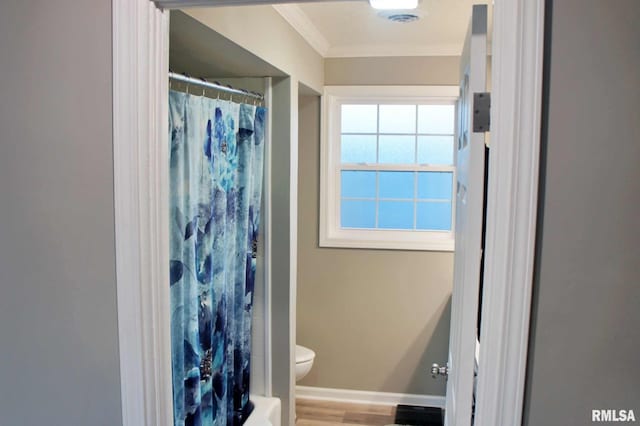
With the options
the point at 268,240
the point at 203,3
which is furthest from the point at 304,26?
the point at 203,3

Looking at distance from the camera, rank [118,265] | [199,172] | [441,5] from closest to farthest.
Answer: [118,265]
[199,172]
[441,5]

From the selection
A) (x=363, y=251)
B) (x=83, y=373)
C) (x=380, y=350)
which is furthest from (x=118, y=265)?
(x=380, y=350)

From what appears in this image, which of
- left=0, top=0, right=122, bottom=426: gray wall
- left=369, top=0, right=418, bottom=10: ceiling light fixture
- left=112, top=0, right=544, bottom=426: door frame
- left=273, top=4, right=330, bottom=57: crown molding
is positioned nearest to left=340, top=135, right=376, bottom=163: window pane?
left=273, top=4, right=330, bottom=57: crown molding

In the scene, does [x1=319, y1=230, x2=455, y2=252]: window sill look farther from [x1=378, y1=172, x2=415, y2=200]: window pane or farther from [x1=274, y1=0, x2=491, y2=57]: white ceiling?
[x1=274, y1=0, x2=491, y2=57]: white ceiling

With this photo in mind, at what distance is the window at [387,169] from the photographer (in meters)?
3.68

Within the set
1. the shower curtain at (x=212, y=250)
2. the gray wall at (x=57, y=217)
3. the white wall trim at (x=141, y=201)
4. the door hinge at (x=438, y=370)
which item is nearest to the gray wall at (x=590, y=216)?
the door hinge at (x=438, y=370)

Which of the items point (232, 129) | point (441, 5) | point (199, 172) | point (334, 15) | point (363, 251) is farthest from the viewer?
point (363, 251)

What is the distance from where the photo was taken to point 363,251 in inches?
147

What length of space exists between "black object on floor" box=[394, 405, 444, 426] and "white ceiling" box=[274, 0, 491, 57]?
2528 millimetres

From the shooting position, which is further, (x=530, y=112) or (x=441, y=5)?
(x=441, y=5)

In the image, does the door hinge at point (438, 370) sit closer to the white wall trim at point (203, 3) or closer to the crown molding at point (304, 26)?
the white wall trim at point (203, 3)

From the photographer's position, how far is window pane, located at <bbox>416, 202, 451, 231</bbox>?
3.74 m

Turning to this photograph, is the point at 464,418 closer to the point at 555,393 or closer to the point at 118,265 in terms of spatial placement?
the point at 555,393

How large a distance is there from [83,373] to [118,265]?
12.3 inches
